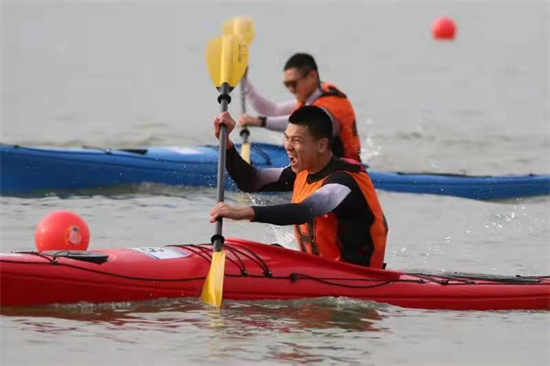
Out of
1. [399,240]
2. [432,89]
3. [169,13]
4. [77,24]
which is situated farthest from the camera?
[169,13]

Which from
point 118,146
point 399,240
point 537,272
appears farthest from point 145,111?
point 537,272

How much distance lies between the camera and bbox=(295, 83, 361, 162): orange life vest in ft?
34.7

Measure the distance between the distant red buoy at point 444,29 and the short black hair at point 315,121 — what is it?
14622mm

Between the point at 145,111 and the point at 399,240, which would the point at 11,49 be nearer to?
the point at 145,111

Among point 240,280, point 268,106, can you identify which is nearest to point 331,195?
point 240,280

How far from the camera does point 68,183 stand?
11555 mm

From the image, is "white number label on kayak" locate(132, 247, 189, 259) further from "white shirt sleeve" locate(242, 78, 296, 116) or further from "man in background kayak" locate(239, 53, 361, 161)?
"white shirt sleeve" locate(242, 78, 296, 116)

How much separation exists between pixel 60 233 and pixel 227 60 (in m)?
1.36

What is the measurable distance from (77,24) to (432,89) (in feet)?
20.3

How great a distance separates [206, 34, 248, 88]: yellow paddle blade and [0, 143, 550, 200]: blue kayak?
3219mm

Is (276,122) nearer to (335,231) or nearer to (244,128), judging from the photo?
(244,128)

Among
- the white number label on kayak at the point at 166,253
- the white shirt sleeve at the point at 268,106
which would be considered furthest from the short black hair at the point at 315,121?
the white shirt sleeve at the point at 268,106

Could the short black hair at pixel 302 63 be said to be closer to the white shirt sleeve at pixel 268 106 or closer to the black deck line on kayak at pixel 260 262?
the white shirt sleeve at pixel 268 106

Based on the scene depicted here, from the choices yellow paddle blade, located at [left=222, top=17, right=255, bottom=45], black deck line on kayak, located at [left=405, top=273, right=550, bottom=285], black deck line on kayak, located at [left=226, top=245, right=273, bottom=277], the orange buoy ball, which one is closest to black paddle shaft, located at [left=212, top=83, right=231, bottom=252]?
black deck line on kayak, located at [left=226, top=245, right=273, bottom=277]
